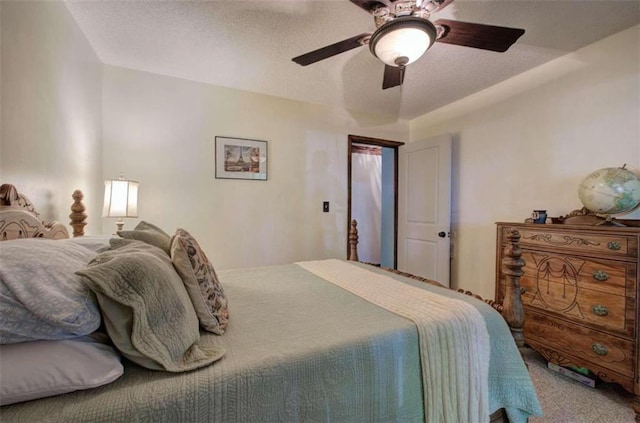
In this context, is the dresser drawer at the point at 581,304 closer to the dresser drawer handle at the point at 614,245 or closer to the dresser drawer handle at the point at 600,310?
the dresser drawer handle at the point at 600,310

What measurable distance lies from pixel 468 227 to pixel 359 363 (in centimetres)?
265

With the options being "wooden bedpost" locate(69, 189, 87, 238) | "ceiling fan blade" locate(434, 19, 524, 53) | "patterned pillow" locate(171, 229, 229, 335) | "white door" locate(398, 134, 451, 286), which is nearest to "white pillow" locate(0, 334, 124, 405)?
"patterned pillow" locate(171, 229, 229, 335)

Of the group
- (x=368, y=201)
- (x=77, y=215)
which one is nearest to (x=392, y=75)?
(x=77, y=215)

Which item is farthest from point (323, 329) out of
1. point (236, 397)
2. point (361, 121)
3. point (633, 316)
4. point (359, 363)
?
point (361, 121)

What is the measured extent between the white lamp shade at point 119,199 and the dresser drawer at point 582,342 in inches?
125

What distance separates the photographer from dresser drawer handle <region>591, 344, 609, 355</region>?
1634 millimetres

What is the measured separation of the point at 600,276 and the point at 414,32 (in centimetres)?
184

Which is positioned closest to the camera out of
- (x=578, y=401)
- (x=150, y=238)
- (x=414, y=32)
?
(x=150, y=238)

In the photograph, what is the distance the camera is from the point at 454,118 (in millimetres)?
3207

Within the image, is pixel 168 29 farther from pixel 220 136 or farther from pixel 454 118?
pixel 454 118

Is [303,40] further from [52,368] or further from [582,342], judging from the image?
[582,342]

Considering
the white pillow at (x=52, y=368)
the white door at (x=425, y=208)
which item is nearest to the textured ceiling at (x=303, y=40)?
the white door at (x=425, y=208)

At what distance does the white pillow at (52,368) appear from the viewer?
1.90 ft

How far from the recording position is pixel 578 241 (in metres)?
1.79
